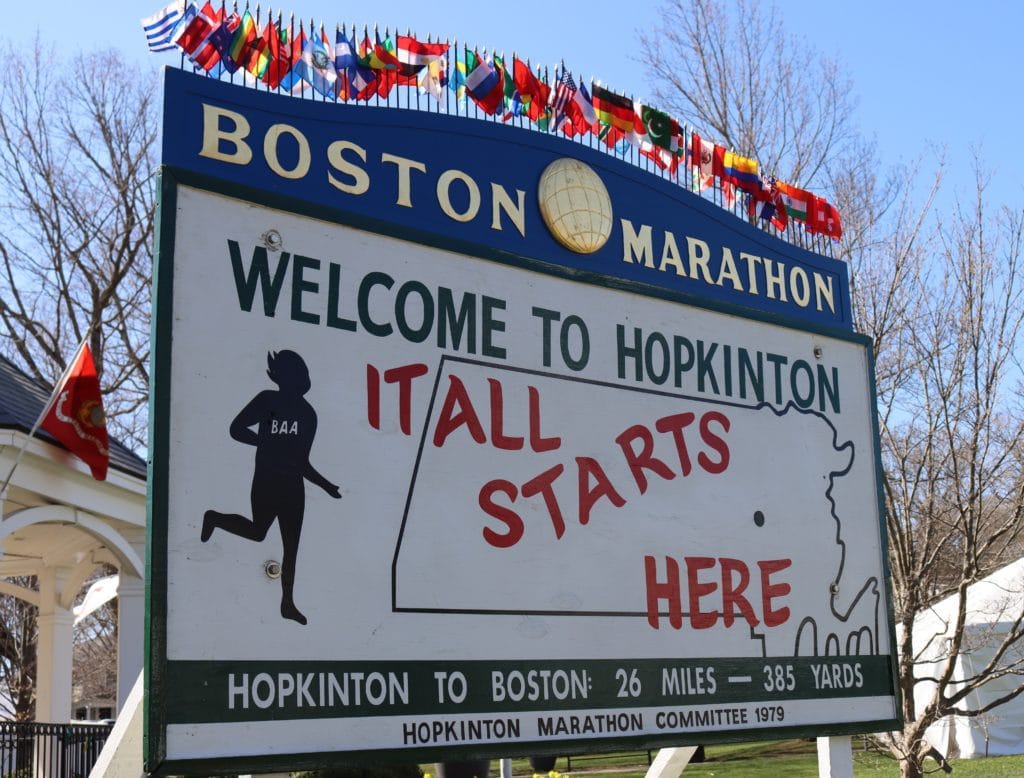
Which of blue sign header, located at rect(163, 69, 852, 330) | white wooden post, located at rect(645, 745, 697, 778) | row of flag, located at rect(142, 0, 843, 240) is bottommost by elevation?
white wooden post, located at rect(645, 745, 697, 778)

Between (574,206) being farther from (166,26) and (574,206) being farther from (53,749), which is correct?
(53,749)

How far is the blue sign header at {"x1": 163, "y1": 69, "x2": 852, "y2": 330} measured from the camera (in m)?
3.95

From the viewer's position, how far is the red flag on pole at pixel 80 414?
9.34 metres

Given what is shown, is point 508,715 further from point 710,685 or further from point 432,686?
point 710,685

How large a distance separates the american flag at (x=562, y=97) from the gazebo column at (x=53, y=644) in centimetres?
1032

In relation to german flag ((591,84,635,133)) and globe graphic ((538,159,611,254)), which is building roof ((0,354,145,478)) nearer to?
german flag ((591,84,635,133))

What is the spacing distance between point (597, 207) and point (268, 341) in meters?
1.74

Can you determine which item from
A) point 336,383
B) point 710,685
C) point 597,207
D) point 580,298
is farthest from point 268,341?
point 710,685

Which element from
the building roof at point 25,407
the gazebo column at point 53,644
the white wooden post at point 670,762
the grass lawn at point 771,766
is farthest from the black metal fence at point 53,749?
the white wooden post at point 670,762

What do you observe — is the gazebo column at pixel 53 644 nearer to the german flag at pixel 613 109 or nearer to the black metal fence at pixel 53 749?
the black metal fence at pixel 53 749

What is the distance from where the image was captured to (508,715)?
3.95 metres

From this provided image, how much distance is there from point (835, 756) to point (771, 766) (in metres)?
13.2

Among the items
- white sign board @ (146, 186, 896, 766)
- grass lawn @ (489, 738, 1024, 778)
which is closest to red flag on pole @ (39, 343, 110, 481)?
white sign board @ (146, 186, 896, 766)

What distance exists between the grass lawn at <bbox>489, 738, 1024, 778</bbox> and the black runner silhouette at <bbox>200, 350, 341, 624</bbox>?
40.6 ft
